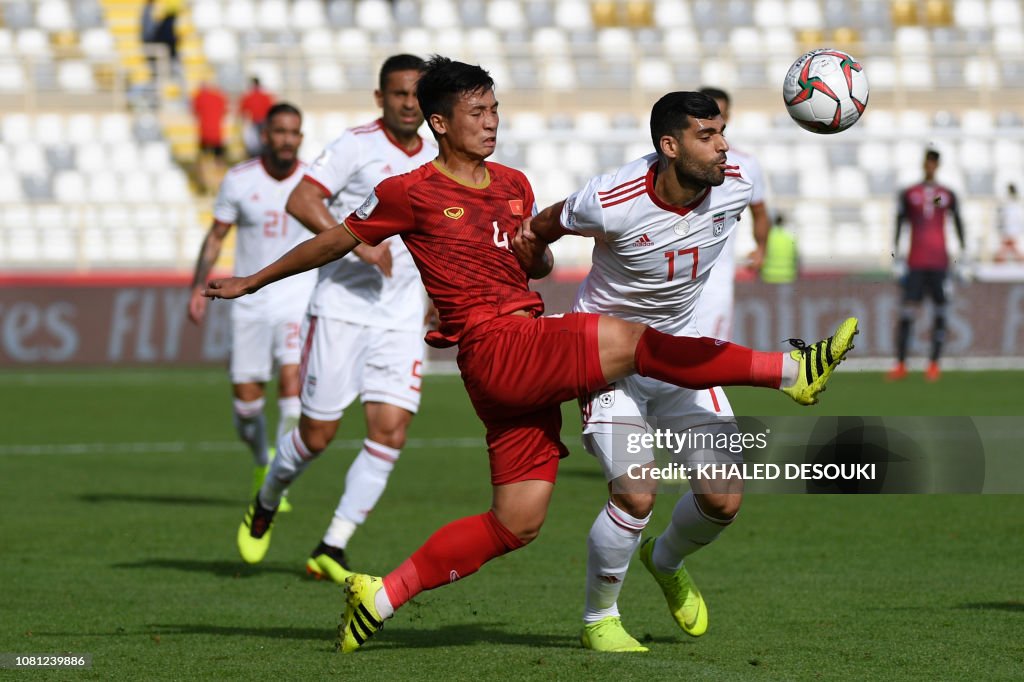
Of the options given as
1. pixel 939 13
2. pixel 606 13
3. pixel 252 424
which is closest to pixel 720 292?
pixel 252 424

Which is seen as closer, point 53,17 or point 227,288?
point 227,288

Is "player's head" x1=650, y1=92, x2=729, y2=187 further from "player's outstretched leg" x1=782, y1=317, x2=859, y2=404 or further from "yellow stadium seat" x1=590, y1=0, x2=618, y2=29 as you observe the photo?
"yellow stadium seat" x1=590, y1=0, x2=618, y2=29

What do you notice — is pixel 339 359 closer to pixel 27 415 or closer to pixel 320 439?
pixel 320 439

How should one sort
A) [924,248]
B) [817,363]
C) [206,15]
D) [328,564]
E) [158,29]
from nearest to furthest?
1. [817,363]
2. [328,564]
3. [924,248]
4. [158,29]
5. [206,15]

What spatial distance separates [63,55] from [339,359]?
22058 mm

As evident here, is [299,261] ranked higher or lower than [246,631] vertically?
higher

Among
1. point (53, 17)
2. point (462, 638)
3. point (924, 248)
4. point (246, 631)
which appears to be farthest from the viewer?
point (53, 17)

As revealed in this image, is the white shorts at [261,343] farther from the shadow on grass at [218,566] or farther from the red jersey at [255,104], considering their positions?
the red jersey at [255,104]

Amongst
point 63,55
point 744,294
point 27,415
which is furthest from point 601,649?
point 63,55

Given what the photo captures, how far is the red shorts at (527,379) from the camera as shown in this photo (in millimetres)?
5484

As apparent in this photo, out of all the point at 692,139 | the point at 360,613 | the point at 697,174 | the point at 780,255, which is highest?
the point at 692,139

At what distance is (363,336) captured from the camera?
324 inches

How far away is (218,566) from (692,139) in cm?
392

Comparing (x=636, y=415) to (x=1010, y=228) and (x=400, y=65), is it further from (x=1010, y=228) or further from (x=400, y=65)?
(x=1010, y=228)
